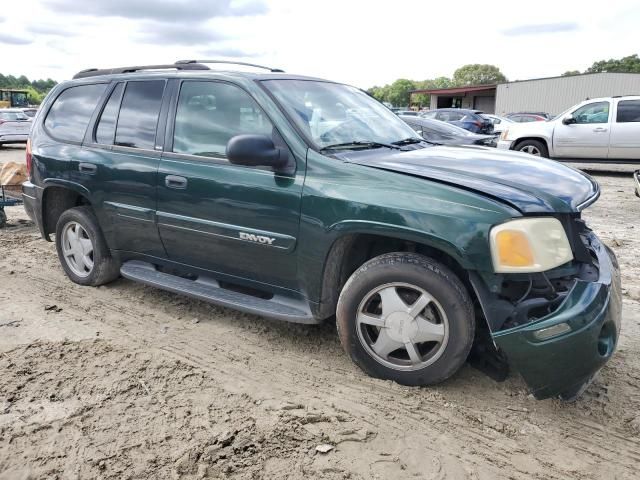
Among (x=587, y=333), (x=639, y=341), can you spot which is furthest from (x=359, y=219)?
(x=639, y=341)

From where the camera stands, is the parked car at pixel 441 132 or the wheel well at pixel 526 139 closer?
the parked car at pixel 441 132

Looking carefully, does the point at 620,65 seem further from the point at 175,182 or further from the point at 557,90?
the point at 175,182

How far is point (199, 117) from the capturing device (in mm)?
3789

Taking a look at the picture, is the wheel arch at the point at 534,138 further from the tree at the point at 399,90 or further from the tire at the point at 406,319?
the tree at the point at 399,90

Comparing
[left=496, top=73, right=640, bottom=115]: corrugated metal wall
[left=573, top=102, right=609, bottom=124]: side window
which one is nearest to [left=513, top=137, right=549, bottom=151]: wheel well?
[left=573, top=102, right=609, bottom=124]: side window

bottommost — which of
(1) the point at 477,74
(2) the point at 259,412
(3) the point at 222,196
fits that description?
(2) the point at 259,412

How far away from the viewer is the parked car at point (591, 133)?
11555 mm

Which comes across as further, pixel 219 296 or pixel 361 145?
pixel 219 296

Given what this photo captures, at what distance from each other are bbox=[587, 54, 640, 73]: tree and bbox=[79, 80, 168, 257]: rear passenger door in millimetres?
87563

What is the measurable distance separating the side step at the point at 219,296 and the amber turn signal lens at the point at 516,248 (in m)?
1.26

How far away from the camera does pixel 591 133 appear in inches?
466

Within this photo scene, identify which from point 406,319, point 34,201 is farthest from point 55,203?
point 406,319

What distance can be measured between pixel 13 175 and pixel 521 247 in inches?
270

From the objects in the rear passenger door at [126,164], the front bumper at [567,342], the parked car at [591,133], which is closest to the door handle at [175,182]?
the rear passenger door at [126,164]
